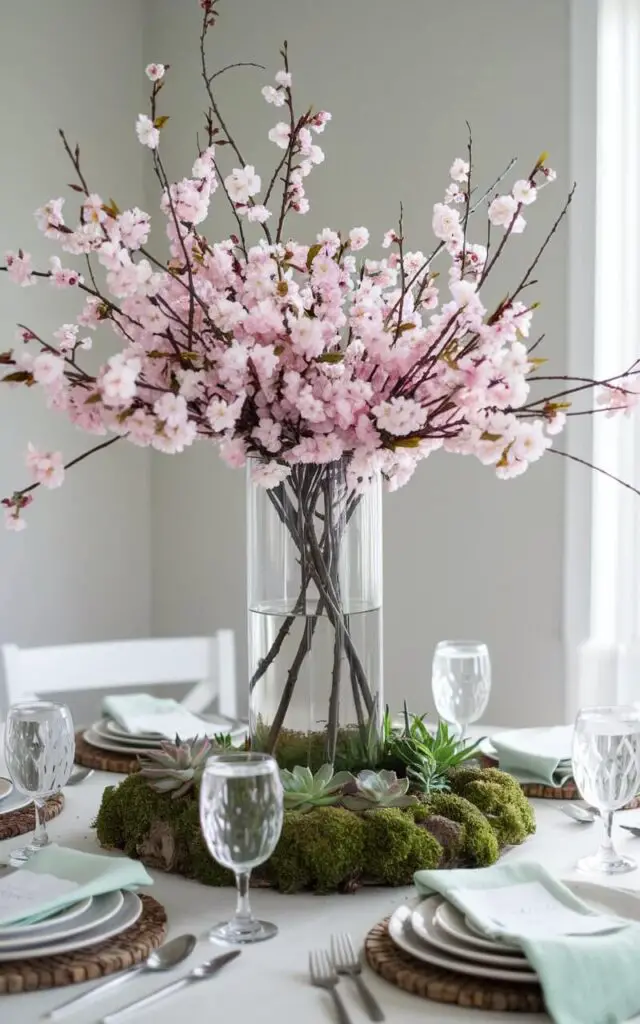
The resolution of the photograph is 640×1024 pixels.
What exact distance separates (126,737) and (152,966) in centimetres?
87

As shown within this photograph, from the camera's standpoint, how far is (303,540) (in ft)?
4.99

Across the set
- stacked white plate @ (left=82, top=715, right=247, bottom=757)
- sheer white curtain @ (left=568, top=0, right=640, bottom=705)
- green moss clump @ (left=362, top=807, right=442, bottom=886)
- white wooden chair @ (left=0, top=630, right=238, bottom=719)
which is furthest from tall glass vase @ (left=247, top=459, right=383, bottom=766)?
sheer white curtain @ (left=568, top=0, right=640, bottom=705)

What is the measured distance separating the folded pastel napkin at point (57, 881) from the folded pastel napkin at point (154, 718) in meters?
0.65

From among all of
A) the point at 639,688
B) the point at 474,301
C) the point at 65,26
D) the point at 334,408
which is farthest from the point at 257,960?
the point at 65,26

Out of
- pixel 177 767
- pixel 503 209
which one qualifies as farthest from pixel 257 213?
pixel 177 767

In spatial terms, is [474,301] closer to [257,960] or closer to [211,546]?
[257,960]

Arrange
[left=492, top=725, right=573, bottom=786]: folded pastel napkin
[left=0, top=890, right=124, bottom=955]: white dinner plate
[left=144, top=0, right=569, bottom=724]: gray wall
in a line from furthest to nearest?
[left=144, top=0, right=569, bottom=724]: gray wall < [left=492, top=725, right=573, bottom=786]: folded pastel napkin < [left=0, top=890, right=124, bottom=955]: white dinner plate

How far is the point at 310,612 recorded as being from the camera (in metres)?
1.53

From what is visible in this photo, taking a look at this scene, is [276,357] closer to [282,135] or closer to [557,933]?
[282,135]

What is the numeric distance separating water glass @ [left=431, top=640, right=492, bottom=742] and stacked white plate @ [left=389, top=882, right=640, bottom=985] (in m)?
0.60

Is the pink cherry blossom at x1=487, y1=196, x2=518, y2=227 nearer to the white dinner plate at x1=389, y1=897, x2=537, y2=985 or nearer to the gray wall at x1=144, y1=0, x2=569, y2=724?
the white dinner plate at x1=389, y1=897, x2=537, y2=985

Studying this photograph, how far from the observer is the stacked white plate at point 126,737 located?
6.43 ft

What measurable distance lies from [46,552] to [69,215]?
973 millimetres

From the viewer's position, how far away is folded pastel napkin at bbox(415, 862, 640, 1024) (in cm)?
102
